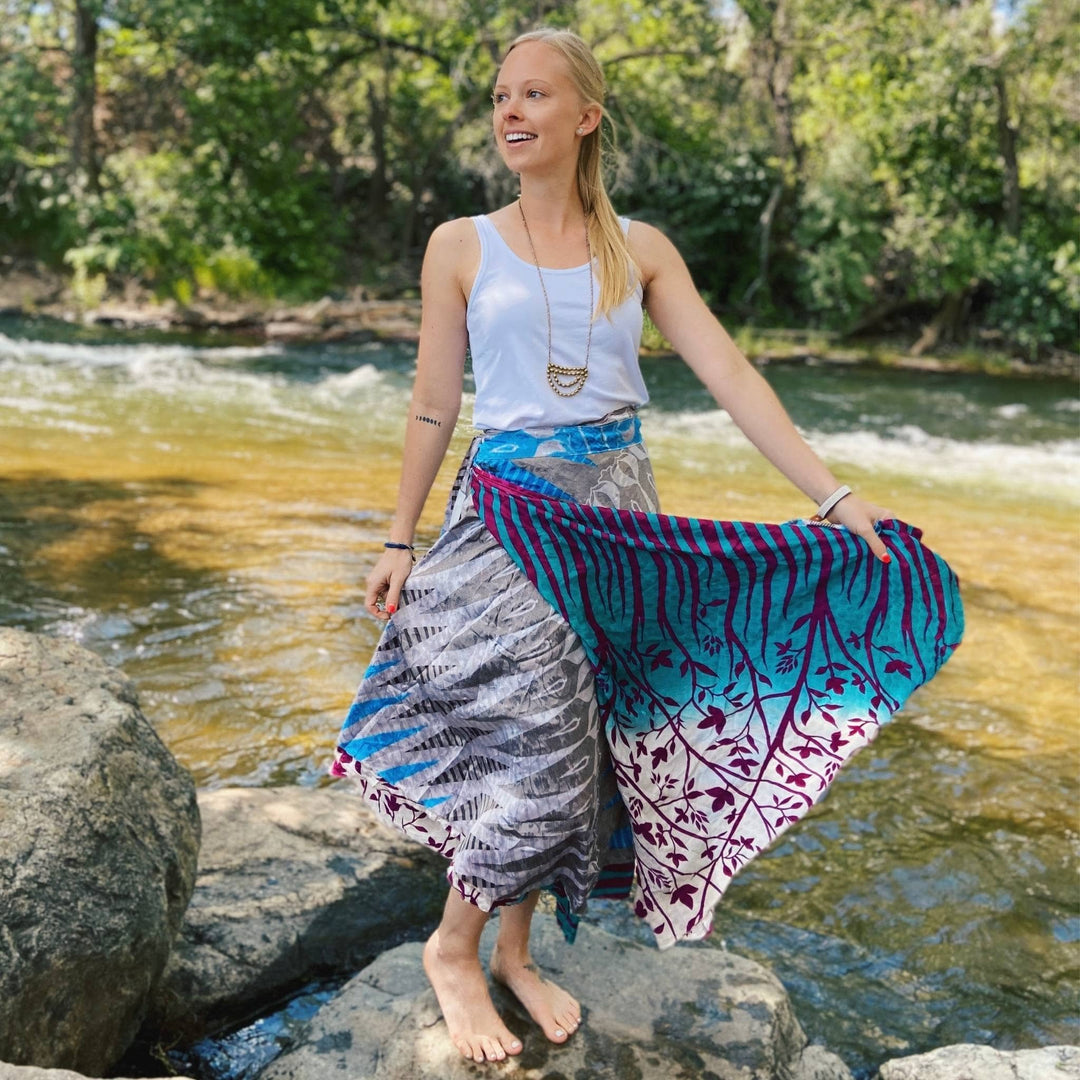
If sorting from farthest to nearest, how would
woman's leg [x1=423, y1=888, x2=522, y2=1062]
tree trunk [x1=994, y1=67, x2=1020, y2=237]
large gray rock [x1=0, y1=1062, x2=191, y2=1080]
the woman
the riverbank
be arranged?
tree trunk [x1=994, y1=67, x2=1020, y2=237], the riverbank, woman's leg [x1=423, y1=888, x2=522, y2=1062], the woman, large gray rock [x1=0, y1=1062, x2=191, y2=1080]

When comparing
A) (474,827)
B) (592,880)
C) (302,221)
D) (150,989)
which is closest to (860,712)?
(592,880)

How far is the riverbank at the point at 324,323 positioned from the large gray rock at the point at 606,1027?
14.5 m

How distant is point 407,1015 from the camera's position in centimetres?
234

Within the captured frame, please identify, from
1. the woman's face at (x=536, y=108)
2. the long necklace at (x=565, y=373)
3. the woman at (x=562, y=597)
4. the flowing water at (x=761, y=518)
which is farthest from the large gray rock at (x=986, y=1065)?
the woman's face at (x=536, y=108)

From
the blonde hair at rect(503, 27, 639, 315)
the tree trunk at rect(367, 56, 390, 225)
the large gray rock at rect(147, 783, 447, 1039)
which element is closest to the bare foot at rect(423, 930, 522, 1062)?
the large gray rock at rect(147, 783, 447, 1039)

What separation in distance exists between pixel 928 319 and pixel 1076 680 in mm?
16378

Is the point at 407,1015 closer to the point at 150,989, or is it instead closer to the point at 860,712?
the point at 150,989

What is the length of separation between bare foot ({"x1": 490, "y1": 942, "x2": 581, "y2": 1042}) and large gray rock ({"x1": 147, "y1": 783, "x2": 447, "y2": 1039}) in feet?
1.80

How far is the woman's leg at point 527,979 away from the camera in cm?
231

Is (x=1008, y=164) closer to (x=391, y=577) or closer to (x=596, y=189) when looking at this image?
(x=596, y=189)

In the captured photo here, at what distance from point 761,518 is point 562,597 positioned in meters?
5.50

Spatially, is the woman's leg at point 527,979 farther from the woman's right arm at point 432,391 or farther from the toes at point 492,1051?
the woman's right arm at point 432,391

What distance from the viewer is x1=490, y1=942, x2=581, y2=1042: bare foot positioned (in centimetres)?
230

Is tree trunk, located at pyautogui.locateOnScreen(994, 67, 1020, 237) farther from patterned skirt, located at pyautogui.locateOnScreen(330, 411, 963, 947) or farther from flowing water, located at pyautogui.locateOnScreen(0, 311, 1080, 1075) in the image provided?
patterned skirt, located at pyautogui.locateOnScreen(330, 411, 963, 947)
